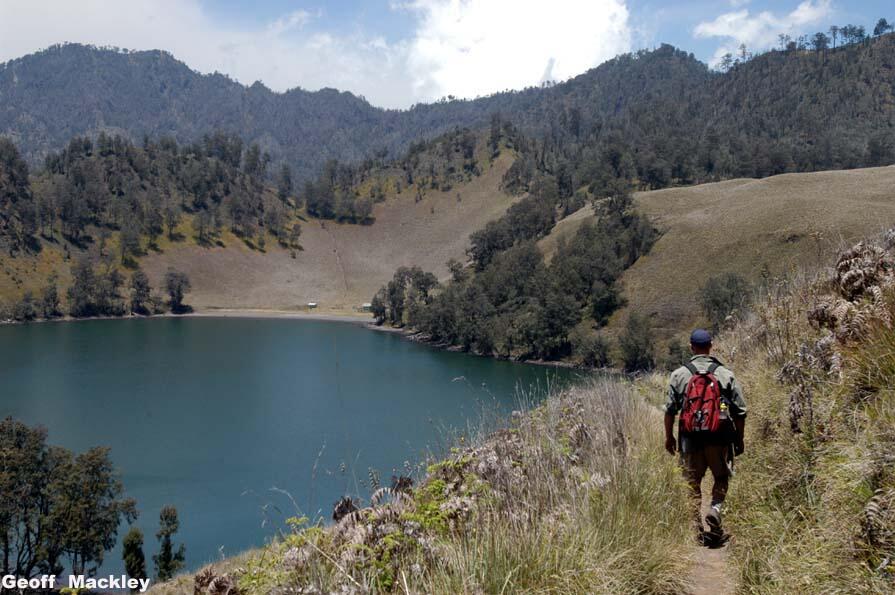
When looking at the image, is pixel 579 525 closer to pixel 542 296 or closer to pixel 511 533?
pixel 511 533

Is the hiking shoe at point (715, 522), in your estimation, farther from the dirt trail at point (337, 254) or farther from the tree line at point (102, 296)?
the dirt trail at point (337, 254)

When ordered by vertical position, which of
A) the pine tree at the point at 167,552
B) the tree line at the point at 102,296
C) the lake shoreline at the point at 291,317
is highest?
the tree line at the point at 102,296

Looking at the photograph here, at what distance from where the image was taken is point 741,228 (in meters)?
64.6

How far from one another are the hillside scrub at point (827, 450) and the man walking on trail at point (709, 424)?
0.21 metres

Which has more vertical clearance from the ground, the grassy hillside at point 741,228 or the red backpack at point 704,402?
the grassy hillside at point 741,228

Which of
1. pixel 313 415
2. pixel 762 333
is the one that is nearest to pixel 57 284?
pixel 313 415

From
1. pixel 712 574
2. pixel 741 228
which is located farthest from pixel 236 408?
pixel 741 228

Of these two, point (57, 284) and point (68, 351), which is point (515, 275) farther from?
point (57, 284)

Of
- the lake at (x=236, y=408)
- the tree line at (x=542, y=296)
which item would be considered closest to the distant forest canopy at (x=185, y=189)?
the lake at (x=236, y=408)

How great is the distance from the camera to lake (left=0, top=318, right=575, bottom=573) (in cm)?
2561

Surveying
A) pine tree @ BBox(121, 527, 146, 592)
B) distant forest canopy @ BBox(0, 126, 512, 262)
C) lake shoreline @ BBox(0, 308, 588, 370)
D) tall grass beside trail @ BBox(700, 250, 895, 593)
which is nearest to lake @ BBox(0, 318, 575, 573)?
pine tree @ BBox(121, 527, 146, 592)

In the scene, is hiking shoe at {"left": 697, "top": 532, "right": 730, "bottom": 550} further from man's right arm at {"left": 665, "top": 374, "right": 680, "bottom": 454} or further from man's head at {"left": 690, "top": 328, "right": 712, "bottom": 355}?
man's head at {"left": 690, "top": 328, "right": 712, "bottom": 355}

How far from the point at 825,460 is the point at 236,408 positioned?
42629mm

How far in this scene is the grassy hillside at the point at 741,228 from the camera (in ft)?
189
